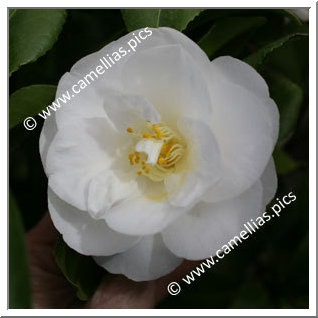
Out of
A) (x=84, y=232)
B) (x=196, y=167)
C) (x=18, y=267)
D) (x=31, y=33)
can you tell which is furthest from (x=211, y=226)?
(x=31, y=33)

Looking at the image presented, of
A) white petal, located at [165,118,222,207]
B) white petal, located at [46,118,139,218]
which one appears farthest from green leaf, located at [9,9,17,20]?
white petal, located at [165,118,222,207]

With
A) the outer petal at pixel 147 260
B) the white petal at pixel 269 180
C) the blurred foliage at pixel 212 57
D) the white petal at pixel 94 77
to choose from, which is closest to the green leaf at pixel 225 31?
the blurred foliage at pixel 212 57

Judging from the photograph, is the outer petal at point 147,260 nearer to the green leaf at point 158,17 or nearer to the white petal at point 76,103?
the white petal at point 76,103

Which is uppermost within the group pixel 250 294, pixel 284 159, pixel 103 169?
pixel 103 169

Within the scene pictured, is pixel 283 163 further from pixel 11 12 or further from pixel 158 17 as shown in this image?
pixel 11 12

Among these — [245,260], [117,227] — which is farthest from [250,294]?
[117,227]

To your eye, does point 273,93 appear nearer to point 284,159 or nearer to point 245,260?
point 284,159
